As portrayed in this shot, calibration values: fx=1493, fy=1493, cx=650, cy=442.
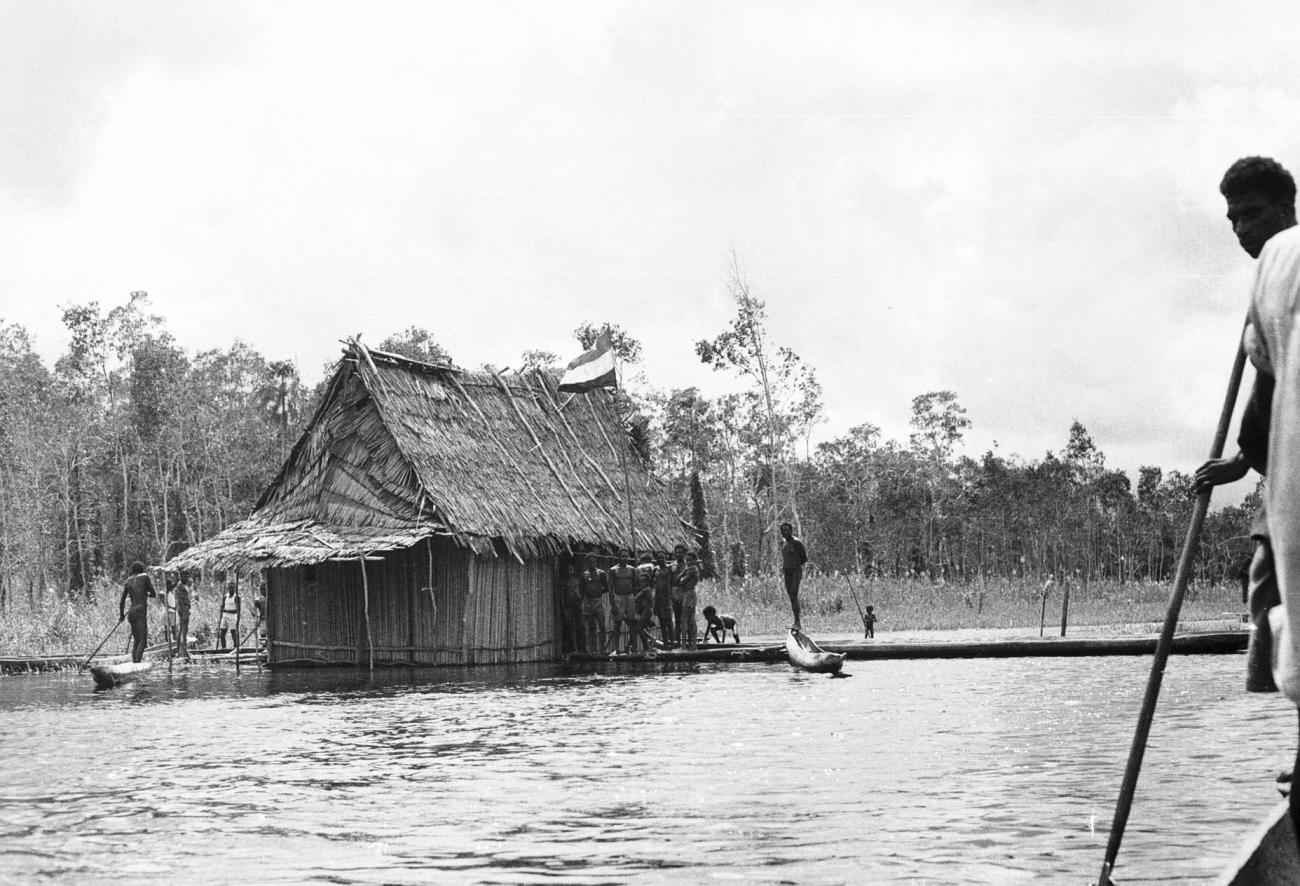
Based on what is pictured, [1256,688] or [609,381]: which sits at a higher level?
[609,381]

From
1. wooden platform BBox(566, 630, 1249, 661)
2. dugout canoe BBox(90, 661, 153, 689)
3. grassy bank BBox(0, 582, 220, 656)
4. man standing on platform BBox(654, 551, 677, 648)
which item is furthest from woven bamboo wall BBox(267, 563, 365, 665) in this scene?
wooden platform BBox(566, 630, 1249, 661)

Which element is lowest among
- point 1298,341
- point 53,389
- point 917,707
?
point 917,707

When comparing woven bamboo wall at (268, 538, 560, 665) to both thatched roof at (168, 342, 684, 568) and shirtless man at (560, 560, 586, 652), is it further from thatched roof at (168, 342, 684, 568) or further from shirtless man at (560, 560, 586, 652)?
thatched roof at (168, 342, 684, 568)

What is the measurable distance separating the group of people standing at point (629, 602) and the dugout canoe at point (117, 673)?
759cm

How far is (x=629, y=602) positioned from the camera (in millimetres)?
26609

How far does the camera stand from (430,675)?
916 inches

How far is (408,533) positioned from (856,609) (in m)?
15.8

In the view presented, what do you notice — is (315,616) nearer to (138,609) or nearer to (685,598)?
(138,609)

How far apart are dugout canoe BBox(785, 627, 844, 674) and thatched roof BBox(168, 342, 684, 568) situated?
619 centimetres

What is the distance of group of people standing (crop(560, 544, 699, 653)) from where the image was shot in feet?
87.2

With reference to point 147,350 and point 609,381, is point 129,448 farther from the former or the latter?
point 609,381

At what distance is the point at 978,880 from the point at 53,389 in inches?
2363

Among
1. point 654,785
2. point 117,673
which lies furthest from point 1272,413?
point 117,673

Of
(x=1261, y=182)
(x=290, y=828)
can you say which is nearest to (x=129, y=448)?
(x=290, y=828)
